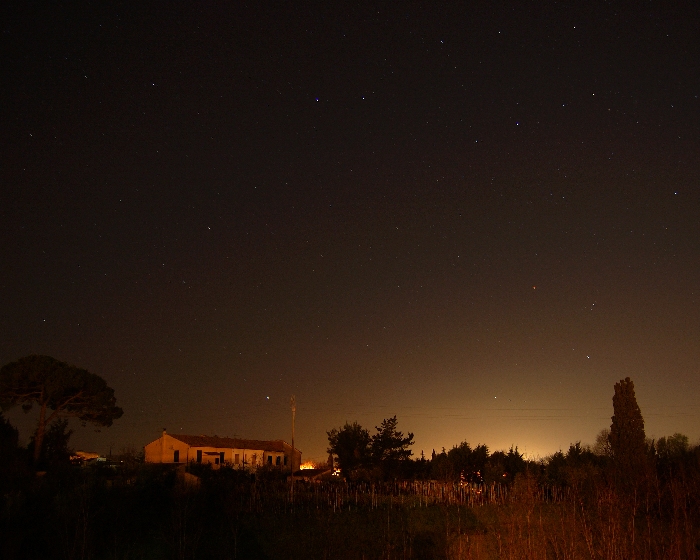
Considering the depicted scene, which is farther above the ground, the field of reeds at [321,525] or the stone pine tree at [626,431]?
the stone pine tree at [626,431]

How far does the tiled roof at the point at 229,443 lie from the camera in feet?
168

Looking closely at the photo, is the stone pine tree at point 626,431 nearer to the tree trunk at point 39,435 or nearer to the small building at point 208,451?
the tree trunk at point 39,435

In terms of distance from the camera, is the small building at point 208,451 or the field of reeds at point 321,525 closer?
the field of reeds at point 321,525

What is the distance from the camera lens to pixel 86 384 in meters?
28.6

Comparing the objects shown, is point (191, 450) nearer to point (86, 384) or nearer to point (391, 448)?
point (391, 448)

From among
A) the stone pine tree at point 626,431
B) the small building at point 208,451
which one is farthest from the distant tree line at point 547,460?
the small building at point 208,451

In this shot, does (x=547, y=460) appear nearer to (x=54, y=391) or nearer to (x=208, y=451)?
(x=54, y=391)

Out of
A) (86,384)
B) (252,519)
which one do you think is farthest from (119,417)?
(252,519)

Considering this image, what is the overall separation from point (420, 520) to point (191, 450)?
36984mm

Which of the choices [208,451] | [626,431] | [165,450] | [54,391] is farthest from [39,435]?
[208,451]

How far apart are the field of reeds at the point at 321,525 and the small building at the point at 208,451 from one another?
3007 centimetres

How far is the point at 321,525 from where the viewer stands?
15.1 metres

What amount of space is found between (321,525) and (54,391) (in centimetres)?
1671

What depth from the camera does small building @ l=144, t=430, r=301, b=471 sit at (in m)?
50.0
